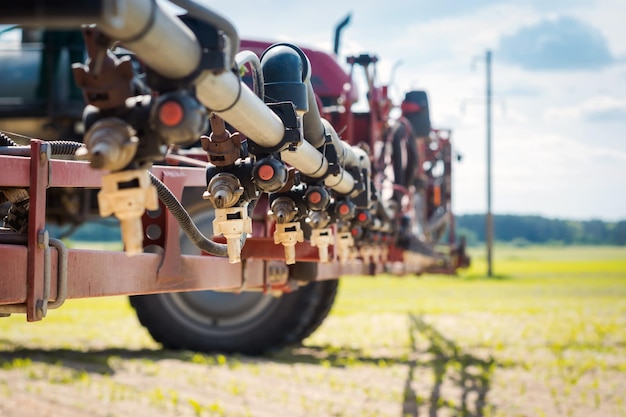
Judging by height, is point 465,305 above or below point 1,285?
below

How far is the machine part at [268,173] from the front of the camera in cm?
190

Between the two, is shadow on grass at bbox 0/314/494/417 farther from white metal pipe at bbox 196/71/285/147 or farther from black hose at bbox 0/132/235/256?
white metal pipe at bbox 196/71/285/147

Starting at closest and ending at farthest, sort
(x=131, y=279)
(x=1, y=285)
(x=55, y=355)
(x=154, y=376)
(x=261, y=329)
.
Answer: (x=1, y=285)
(x=131, y=279)
(x=154, y=376)
(x=261, y=329)
(x=55, y=355)

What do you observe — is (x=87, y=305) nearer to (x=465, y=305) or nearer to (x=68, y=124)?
(x=465, y=305)

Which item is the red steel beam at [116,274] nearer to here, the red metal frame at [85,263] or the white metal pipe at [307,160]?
the red metal frame at [85,263]

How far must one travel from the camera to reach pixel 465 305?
1265cm

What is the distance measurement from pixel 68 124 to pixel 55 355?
1.77m

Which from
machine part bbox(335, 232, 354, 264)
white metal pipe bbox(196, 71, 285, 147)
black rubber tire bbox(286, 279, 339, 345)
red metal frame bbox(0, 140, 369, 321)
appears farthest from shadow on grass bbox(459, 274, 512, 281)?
white metal pipe bbox(196, 71, 285, 147)

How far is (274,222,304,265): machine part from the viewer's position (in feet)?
8.02

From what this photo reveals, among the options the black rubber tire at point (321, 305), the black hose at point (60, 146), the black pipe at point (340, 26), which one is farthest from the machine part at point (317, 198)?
the black pipe at point (340, 26)

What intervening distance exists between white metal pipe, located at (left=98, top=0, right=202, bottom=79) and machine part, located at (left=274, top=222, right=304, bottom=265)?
44.7 inches

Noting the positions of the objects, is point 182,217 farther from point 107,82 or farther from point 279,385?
point 279,385

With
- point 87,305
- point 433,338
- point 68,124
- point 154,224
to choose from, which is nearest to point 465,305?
point 433,338

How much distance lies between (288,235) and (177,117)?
3.92 ft
